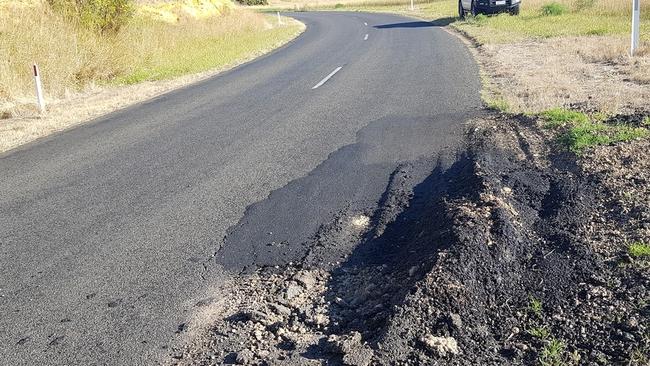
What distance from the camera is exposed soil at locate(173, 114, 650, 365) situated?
3.35 meters

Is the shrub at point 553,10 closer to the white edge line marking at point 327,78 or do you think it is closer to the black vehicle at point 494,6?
the black vehicle at point 494,6

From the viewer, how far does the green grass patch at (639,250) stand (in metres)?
4.07

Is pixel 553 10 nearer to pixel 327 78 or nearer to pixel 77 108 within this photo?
pixel 327 78

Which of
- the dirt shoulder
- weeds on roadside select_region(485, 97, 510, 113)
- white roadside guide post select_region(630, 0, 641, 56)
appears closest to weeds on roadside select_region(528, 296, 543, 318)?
weeds on roadside select_region(485, 97, 510, 113)

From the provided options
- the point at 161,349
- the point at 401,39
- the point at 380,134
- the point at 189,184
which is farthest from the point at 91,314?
the point at 401,39

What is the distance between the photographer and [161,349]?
370 centimetres

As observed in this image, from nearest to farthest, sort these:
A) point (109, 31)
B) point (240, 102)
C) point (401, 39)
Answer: point (240, 102) < point (109, 31) < point (401, 39)

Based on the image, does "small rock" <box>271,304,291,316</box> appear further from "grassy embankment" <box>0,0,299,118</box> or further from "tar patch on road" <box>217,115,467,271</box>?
"grassy embankment" <box>0,0,299,118</box>

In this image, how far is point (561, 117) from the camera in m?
8.12

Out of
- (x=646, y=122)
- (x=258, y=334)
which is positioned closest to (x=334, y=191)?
(x=258, y=334)

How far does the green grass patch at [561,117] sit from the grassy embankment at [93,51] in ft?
31.8

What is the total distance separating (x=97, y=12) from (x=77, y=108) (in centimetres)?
570

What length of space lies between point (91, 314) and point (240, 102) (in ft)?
26.4

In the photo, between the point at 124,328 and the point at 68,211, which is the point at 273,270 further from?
the point at 68,211
